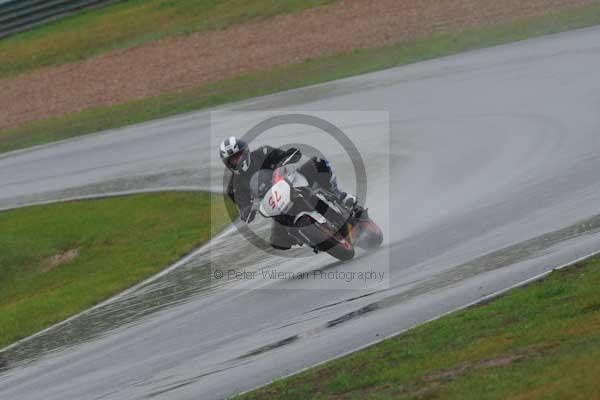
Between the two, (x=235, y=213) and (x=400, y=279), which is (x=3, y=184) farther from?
(x=400, y=279)

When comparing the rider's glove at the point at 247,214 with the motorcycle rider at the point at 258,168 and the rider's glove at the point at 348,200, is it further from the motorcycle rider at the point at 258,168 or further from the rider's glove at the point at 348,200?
the rider's glove at the point at 348,200

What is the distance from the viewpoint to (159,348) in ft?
35.0

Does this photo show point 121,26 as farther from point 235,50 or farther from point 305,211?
point 305,211

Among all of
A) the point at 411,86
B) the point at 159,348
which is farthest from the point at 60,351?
the point at 411,86

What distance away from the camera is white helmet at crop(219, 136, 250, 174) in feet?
38.8

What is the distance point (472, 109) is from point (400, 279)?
8.03 metres

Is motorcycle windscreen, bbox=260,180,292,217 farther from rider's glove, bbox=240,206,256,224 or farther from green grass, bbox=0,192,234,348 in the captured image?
green grass, bbox=0,192,234,348

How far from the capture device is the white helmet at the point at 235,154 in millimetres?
11836

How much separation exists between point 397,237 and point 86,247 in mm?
6786

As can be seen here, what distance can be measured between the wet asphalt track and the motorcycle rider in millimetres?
756

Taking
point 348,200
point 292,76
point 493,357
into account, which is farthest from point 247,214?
point 292,76

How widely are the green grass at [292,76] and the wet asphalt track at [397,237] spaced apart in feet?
6.38

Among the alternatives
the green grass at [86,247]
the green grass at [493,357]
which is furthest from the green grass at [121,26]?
the green grass at [493,357]

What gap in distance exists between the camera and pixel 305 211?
1170 centimetres
